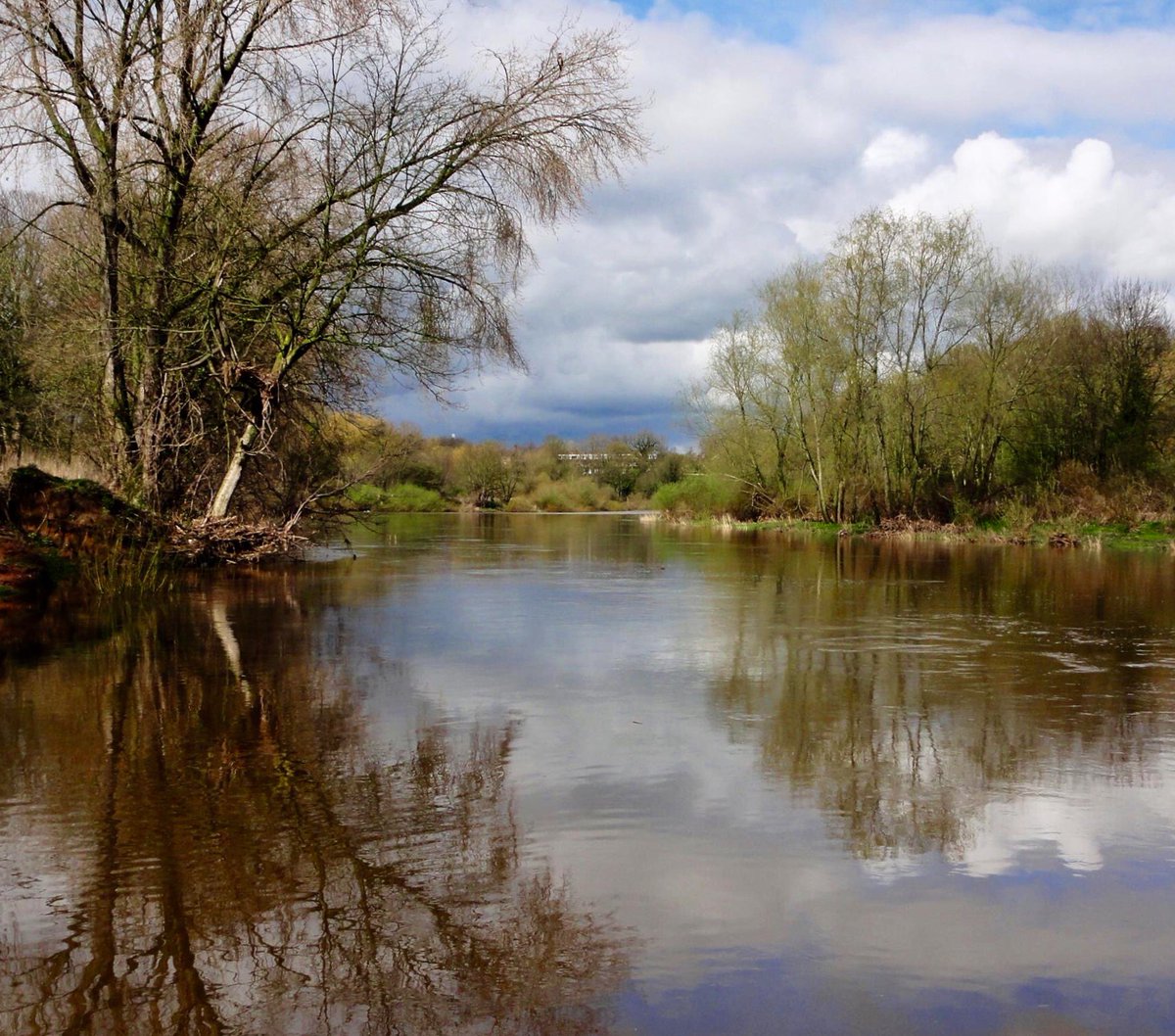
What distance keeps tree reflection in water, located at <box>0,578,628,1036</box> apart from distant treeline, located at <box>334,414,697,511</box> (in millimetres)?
55139

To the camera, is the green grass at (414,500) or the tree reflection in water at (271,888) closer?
the tree reflection in water at (271,888)

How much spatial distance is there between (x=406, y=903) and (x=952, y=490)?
35484mm

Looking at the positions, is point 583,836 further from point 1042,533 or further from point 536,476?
point 536,476

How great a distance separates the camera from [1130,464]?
34750 millimetres

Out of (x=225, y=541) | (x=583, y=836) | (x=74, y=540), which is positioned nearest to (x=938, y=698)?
(x=583, y=836)

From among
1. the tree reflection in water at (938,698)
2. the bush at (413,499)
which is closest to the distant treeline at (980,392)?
the tree reflection in water at (938,698)

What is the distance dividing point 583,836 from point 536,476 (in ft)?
247

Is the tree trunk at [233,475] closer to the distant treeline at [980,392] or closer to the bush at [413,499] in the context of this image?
the distant treeline at [980,392]

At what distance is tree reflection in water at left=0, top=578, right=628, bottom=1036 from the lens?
3119 mm

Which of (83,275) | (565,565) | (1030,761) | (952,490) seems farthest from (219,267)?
(952,490)

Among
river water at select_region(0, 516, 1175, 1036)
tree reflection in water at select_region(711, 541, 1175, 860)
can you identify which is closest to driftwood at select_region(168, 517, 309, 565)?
river water at select_region(0, 516, 1175, 1036)

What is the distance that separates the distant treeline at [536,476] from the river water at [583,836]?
52.6m

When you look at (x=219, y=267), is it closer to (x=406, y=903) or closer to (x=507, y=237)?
(x=507, y=237)

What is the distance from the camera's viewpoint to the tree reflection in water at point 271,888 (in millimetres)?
3119
